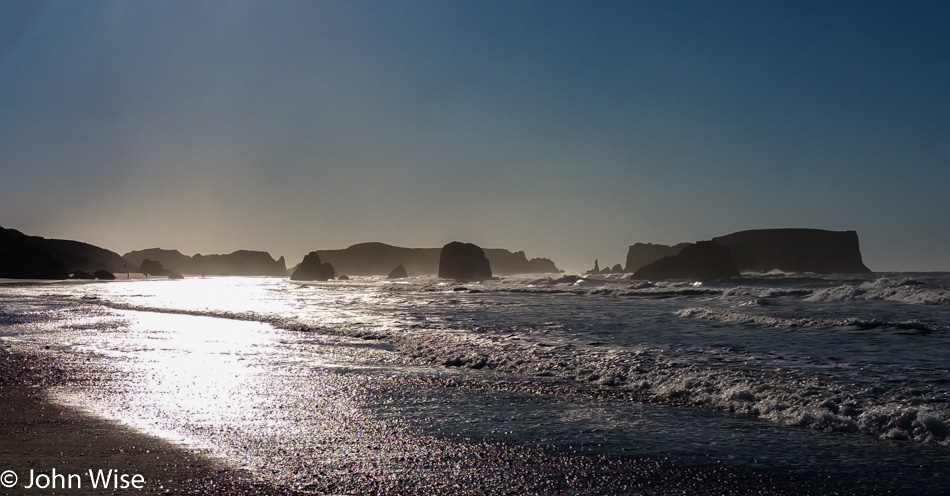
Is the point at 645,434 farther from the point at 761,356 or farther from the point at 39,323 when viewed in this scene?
the point at 39,323

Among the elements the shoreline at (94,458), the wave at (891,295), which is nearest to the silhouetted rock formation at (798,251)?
the wave at (891,295)

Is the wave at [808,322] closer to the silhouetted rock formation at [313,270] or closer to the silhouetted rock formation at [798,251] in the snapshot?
the silhouetted rock formation at [798,251]

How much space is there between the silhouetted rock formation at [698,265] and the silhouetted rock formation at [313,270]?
78.5 metres

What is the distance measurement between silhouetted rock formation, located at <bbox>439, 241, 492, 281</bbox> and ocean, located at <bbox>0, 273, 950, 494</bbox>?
11117 centimetres

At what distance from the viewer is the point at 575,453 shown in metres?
5.76

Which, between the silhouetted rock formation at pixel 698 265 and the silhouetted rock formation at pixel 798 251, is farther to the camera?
the silhouetted rock formation at pixel 798 251

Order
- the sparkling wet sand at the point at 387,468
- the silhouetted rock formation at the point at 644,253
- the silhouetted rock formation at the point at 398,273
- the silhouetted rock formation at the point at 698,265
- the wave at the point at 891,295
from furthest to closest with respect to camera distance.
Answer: the silhouetted rock formation at the point at 644,253
the silhouetted rock formation at the point at 398,273
the silhouetted rock formation at the point at 698,265
the wave at the point at 891,295
the sparkling wet sand at the point at 387,468

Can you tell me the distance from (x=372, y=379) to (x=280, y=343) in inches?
243

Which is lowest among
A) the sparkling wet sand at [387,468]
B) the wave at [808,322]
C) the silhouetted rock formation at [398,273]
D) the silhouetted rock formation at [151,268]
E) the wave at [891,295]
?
the sparkling wet sand at [387,468]

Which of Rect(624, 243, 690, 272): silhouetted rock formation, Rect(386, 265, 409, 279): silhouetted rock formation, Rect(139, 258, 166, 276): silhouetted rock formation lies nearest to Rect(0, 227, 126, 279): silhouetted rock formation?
Rect(139, 258, 166, 276): silhouetted rock formation

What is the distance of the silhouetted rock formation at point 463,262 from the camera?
422 feet

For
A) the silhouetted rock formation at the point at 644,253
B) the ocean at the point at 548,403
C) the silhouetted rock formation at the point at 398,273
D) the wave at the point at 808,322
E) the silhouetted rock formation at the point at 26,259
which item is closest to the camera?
the ocean at the point at 548,403

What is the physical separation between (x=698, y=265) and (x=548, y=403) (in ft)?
278

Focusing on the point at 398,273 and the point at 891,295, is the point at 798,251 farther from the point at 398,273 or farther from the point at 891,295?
the point at 891,295
